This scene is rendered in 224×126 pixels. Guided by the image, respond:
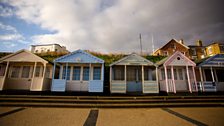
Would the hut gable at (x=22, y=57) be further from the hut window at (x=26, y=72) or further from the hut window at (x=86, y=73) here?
the hut window at (x=86, y=73)

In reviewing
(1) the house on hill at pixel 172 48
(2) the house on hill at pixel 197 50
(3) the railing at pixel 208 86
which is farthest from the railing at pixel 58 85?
(2) the house on hill at pixel 197 50

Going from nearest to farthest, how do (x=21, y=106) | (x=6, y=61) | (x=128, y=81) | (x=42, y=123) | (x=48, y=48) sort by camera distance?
1. (x=42, y=123)
2. (x=21, y=106)
3. (x=6, y=61)
4. (x=128, y=81)
5. (x=48, y=48)

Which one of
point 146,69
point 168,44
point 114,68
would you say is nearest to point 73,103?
point 114,68

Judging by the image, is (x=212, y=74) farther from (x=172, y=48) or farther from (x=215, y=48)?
(x=215, y=48)

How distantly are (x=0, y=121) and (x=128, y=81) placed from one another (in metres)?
10.2

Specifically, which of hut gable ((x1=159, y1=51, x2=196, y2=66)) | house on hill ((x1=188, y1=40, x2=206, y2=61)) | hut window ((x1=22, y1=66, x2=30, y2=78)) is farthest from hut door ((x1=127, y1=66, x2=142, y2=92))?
house on hill ((x1=188, y1=40, x2=206, y2=61))

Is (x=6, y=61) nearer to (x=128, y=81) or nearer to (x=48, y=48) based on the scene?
(x=128, y=81)

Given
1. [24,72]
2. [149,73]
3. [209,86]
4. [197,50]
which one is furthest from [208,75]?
[197,50]

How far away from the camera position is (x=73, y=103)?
800 centimetres

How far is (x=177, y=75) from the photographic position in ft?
43.7

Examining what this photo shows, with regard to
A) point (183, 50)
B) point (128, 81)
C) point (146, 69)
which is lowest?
point (128, 81)

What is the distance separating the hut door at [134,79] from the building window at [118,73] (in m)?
0.67

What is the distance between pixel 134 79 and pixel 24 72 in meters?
12.1

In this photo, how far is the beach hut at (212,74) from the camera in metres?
12.3
